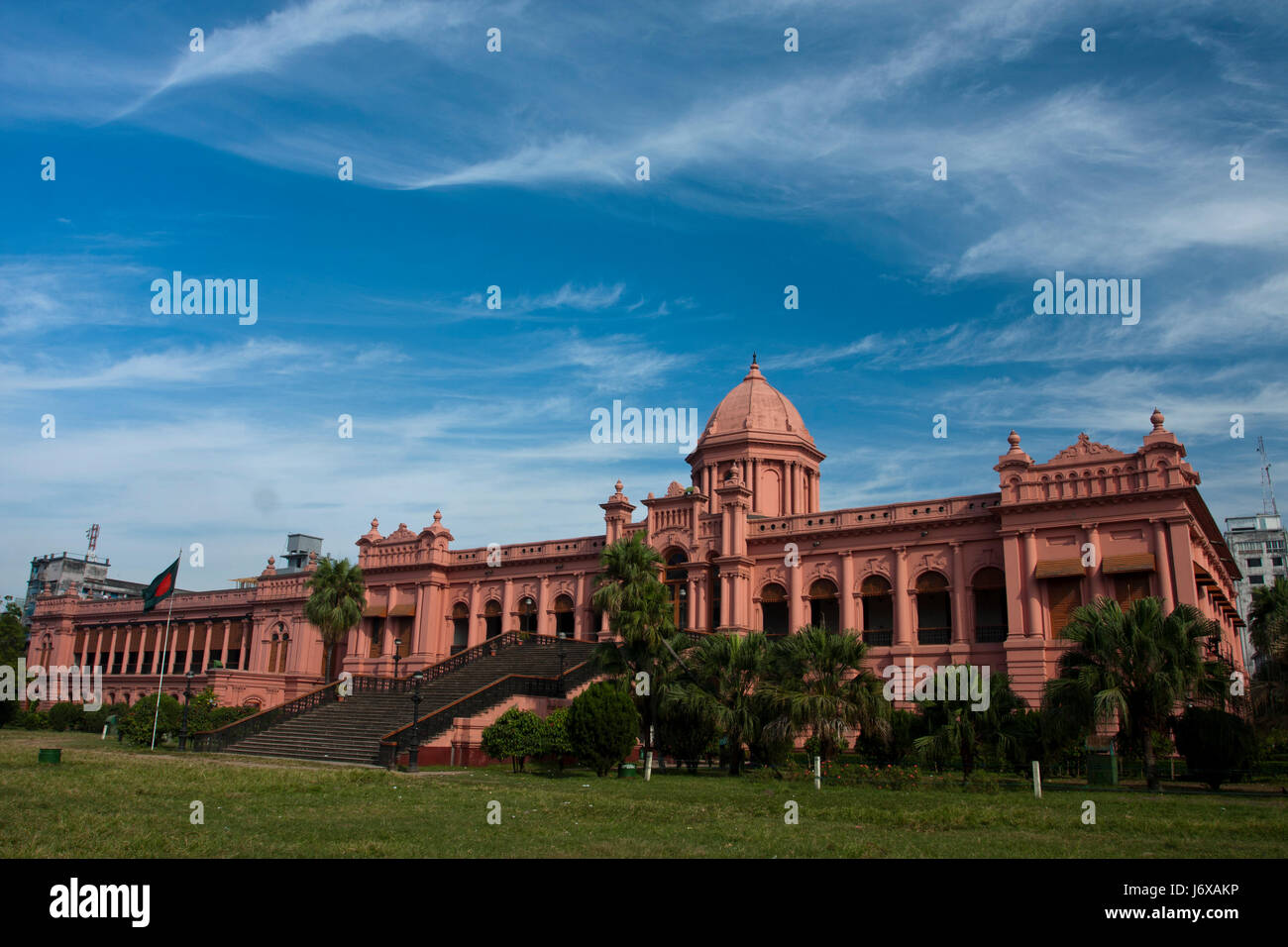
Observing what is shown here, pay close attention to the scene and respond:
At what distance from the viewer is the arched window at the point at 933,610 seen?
39.4m

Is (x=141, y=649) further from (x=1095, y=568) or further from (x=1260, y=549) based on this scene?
(x=1260, y=549)

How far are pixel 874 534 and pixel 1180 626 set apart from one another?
57.6 ft

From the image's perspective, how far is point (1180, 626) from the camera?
24.1 meters

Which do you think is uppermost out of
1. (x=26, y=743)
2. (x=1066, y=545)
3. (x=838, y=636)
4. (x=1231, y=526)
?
(x=1231, y=526)

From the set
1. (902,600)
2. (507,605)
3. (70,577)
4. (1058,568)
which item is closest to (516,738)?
(902,600)

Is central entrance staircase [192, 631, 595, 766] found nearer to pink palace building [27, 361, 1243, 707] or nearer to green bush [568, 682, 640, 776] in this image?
green bush [568, 682, 640, 776]

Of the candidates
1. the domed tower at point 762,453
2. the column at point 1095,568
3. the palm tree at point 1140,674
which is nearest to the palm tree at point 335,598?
the domed tower at point 762,453

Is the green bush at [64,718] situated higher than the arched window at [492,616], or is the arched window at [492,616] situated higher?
the arched window at [492,616]

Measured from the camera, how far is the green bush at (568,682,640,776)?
27.0 metres

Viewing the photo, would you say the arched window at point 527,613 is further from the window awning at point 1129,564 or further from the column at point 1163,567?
the column at point 1163,567

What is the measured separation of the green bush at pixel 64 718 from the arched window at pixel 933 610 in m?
43.9

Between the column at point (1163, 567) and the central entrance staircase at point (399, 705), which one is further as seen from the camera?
the column at point (1163, 567)
